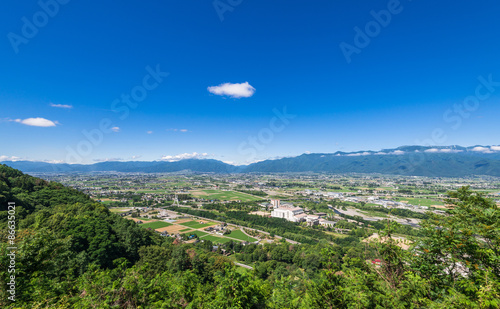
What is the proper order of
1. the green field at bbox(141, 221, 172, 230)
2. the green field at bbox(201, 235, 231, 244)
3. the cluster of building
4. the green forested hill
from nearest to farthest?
1. the green forested hill
2. the green field at bbox(201, 235, 231, 244)
3. the green field at bbox(141, 221, 172, 230)
4. the cluster of building

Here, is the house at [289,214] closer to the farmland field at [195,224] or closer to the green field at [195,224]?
the green field at [195,224]

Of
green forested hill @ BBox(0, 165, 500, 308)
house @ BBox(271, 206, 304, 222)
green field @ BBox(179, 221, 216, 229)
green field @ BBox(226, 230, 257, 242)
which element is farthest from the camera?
house @ BBox(271, 206, 304, 222)

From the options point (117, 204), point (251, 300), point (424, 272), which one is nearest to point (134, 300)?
point (251, 300)

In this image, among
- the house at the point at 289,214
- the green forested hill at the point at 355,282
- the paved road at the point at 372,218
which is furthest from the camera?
the house at the point at 289,214

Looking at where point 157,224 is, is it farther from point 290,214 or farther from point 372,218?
point 372,218

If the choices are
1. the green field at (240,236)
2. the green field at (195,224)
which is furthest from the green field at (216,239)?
the green field at (195,224)

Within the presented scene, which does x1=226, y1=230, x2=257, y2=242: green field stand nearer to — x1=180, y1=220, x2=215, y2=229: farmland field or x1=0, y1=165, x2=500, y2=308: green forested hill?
x1=180, y1=220, x2=215, y2=229: farmland field

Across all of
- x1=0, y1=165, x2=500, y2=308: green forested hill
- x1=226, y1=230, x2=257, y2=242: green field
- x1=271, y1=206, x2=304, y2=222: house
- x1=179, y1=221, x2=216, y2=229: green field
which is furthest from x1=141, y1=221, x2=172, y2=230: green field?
x1=0, y1=165, x2=500, y2=308: green forested hill

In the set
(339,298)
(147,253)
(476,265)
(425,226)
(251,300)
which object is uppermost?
(425,226)

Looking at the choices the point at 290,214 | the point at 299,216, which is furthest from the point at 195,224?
the point at 299,216

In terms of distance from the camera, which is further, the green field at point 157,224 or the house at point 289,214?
the house at point 289,214

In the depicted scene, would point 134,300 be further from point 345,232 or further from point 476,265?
point 345,232
